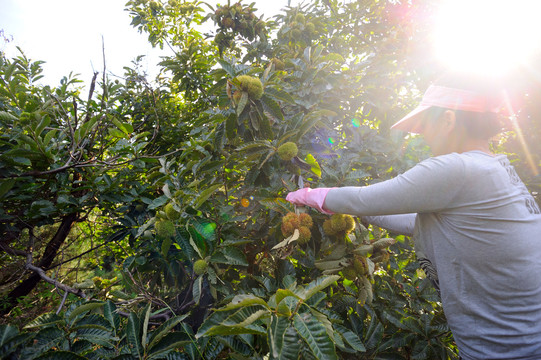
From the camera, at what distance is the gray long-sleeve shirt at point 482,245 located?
0.82m

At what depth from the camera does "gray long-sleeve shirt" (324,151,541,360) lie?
32.1 inches

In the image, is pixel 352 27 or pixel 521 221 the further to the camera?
pixel 352 27

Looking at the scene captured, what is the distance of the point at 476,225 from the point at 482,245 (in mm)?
62

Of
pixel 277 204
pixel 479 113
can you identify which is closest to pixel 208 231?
pixel 277 204

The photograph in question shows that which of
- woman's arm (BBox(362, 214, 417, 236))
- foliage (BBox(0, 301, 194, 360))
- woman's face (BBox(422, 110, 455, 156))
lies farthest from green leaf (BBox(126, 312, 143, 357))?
woman's face (BBox(422, 110, 455, 156))

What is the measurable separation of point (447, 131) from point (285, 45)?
6.08ft

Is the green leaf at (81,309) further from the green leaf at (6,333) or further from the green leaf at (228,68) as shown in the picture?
the green leaf at (228,68)

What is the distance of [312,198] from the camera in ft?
3.67

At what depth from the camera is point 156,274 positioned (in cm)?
193

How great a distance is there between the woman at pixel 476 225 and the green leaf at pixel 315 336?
0.44 meters

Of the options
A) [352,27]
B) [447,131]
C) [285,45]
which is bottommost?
[447,131]

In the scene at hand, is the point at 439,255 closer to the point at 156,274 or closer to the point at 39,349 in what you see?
the point at 39,349

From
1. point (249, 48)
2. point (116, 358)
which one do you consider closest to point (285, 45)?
point (249, 48)

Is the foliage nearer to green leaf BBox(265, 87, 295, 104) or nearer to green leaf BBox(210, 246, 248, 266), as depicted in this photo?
green leaf BBox(210, 246, 248, 266)
